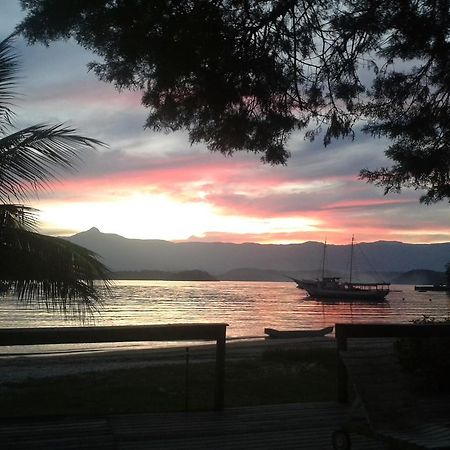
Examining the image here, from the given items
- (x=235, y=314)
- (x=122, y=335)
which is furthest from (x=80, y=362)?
(x=235, y=314)

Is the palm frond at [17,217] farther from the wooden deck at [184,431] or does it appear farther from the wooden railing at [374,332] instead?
the wooden railing at [374,332]

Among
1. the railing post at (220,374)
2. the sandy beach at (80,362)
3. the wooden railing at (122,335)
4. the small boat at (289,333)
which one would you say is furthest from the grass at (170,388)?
the small boat at (289,333)

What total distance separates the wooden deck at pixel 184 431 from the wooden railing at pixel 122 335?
0.52 m

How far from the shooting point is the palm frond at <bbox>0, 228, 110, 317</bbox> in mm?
Result: 5164

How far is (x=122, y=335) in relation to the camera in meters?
5.41

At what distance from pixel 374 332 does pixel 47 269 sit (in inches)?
131

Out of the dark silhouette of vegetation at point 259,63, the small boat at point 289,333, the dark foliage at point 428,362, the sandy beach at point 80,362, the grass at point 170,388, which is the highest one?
the dark silhouette of vegetation at point 259,63

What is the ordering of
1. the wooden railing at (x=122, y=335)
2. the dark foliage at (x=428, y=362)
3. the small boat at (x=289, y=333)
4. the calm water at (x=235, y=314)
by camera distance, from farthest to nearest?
the calm water at (x=235, y=314) → the small boat at (x=289, y=333) → the dark foliage at (x=428, y=362) → the wooden railing at (x=122, y=335)

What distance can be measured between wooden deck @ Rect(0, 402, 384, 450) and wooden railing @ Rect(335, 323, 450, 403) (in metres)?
0.52

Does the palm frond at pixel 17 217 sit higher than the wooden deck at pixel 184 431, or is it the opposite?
the palm frond at pixel 17 217

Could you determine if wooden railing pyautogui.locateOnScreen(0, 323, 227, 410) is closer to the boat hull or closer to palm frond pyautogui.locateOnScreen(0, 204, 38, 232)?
palm frond pyautogui.locateOnScreen(0, 204, 38, 232)

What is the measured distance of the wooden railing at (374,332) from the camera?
6074 mm

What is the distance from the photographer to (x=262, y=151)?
6.47m

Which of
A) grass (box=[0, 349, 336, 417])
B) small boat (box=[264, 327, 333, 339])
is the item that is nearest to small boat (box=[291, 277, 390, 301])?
small boat (box=[264, 327, 333, 339])
